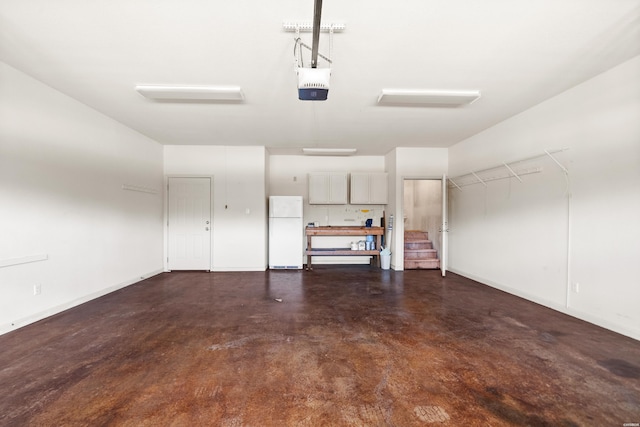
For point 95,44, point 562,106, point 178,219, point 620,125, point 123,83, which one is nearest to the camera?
point 95,44

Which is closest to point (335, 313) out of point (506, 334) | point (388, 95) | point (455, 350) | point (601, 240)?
point (455, 350)

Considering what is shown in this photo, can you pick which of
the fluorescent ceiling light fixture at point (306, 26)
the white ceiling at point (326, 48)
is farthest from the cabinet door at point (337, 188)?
the fluorescent ceiling light fixture at point (306, 26)

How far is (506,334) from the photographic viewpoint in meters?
2.57

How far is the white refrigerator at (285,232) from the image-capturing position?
552 centimetres

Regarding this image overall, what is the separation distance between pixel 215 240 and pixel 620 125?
6.15 meters

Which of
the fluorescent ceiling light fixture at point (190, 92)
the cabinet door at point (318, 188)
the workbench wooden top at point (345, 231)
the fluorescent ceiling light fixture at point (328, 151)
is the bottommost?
the workbench wooden top at point (345, 231)

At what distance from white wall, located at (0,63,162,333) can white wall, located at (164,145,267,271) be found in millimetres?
997

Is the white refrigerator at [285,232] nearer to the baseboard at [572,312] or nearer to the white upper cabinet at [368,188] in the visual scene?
the white upper cabinet at [368,188]

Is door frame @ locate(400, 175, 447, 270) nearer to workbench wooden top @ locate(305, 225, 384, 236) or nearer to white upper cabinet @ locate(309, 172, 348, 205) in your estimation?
workbench wooden top @ locate(305, 225, 384, 236)

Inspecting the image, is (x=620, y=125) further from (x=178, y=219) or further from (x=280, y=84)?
(x=178, y=219)

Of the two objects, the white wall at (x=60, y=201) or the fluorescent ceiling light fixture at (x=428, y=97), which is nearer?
the white wall at (x=60, y=201)

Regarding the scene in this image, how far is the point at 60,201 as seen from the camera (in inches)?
123

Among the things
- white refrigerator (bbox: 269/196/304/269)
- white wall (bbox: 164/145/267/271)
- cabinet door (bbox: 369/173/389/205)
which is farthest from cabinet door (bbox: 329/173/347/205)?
white wall (bbox: 164/145/267/271)

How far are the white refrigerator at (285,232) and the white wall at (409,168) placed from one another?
212 cm
